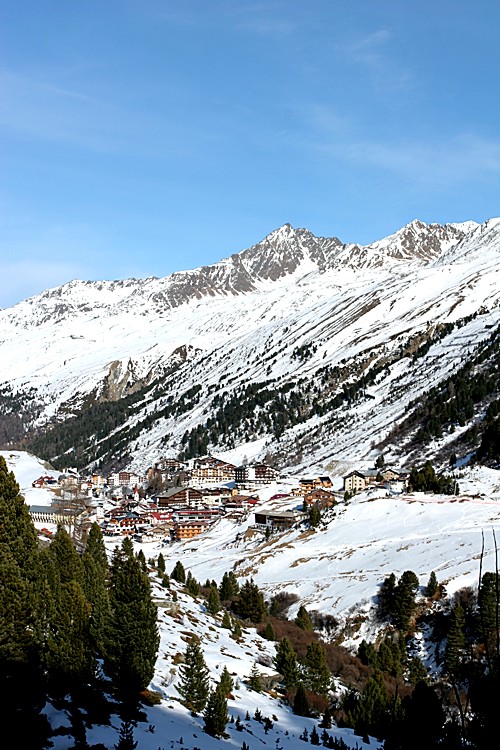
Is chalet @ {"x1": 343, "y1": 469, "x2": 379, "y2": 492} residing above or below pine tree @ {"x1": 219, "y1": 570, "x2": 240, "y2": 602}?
above

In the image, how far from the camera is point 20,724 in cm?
1975

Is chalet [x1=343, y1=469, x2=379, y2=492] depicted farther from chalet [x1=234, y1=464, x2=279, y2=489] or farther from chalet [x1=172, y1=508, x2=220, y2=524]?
chalet [x1=234, y1=464, x2=279, y2=489]

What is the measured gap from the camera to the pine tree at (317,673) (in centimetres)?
4319

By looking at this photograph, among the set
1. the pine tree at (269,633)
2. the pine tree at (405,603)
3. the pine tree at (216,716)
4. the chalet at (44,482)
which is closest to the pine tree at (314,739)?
the pine tree at (216,716)

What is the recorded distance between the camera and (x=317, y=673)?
143 feet

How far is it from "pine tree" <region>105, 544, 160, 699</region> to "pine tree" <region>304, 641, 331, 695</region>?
17505 mm

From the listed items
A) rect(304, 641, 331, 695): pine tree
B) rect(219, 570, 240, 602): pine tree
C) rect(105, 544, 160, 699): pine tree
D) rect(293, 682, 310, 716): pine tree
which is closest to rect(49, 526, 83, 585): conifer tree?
rect(105, 544, 160, 699): pine tree

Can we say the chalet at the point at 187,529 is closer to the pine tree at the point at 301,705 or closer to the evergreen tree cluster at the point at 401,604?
the evergreen tree cluster at the point at 401,604

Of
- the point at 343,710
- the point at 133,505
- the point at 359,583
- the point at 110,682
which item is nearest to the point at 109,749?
the point at 110,682

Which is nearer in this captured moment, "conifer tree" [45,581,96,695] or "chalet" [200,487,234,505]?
"conifer tree" [45,581,96,695]

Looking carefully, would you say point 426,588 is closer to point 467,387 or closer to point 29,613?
point 29,613

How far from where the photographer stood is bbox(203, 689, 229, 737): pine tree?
28.5 m

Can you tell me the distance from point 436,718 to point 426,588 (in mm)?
42566

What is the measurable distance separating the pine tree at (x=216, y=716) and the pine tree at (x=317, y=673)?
16.0 meters
